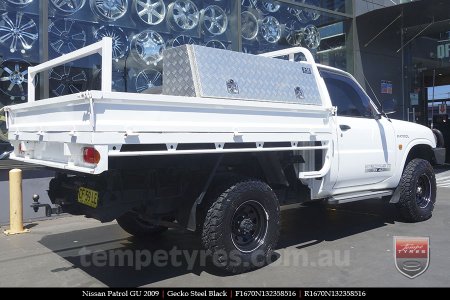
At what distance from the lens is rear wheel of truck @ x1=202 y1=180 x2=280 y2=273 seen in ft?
13.4

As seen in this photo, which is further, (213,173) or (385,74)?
(385,74)

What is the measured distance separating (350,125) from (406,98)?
967 centimetres

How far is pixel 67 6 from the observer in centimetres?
815

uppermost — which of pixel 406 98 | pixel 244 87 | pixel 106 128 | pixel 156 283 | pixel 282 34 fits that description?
pixel 282 34

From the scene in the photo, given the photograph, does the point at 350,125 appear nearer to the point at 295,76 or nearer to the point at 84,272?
the point at 295,76

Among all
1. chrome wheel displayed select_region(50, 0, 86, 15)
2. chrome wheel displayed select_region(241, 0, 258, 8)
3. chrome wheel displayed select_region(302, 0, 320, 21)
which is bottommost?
chrome wheel displayed select_region(50, 0, 86, 15)

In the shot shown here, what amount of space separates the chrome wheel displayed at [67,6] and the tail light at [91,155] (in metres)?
5.40

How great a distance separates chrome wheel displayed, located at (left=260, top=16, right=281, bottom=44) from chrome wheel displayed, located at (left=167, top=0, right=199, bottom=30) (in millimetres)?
1889

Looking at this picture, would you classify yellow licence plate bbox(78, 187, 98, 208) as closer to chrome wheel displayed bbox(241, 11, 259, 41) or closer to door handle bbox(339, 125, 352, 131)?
door handle bbox(339, 125, 352, 131)

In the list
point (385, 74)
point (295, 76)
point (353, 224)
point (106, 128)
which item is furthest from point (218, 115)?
point (385, 74)

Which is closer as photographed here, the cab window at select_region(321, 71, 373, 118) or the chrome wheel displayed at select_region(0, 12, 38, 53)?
the cab window at select_region(321, 71, 373, 118)

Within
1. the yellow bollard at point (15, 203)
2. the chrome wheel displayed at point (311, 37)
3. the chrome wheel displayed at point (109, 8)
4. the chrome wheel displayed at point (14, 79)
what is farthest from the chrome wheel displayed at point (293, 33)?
the yellow bollard at point (15, 203)

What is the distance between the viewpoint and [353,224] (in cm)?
656

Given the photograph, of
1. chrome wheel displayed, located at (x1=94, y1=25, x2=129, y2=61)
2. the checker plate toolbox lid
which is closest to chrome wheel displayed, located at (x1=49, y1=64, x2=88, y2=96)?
chrome wheel displayed, located at (x1=94, y1=25, x2=129, y2=61)
